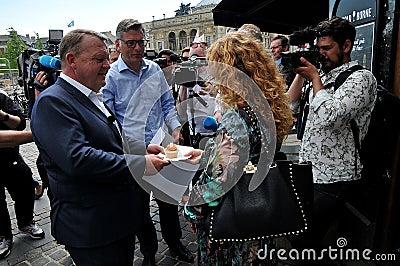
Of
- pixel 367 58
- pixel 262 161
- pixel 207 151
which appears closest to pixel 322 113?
pixel 262 161

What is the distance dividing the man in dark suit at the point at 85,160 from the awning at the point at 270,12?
4045 mm

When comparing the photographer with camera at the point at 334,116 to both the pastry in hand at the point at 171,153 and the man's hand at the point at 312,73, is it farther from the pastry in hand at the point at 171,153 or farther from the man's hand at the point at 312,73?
the pastry in hand at the point at 171,153

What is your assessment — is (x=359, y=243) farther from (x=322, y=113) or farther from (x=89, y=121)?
(x=89, y=121)

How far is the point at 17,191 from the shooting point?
3.41m

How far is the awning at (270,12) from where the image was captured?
5.31 m

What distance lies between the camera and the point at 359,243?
9.36 ft

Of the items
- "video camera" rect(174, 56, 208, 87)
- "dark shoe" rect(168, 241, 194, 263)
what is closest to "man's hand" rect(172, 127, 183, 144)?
"video camera" rect(174, 56, 208, 87)

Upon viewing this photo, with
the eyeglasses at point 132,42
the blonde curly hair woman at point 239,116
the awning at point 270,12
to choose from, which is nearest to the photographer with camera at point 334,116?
the blonde curly hair woman at point 239,116

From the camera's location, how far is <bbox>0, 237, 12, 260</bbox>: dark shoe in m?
3.11

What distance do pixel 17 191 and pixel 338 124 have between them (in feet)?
11.4

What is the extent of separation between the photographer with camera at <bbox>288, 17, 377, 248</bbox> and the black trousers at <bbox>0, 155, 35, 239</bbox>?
3.12 m

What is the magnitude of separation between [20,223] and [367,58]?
4336 mm

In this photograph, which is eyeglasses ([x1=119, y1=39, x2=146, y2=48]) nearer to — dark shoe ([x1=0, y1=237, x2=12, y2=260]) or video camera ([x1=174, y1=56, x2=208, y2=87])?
video camera ([x1=174, y1=56, x2=208, y2=87])

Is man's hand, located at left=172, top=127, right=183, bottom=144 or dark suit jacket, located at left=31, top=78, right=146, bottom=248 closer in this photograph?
dark suit jacket, located at left=31, top=78, right=146, bottom=248
